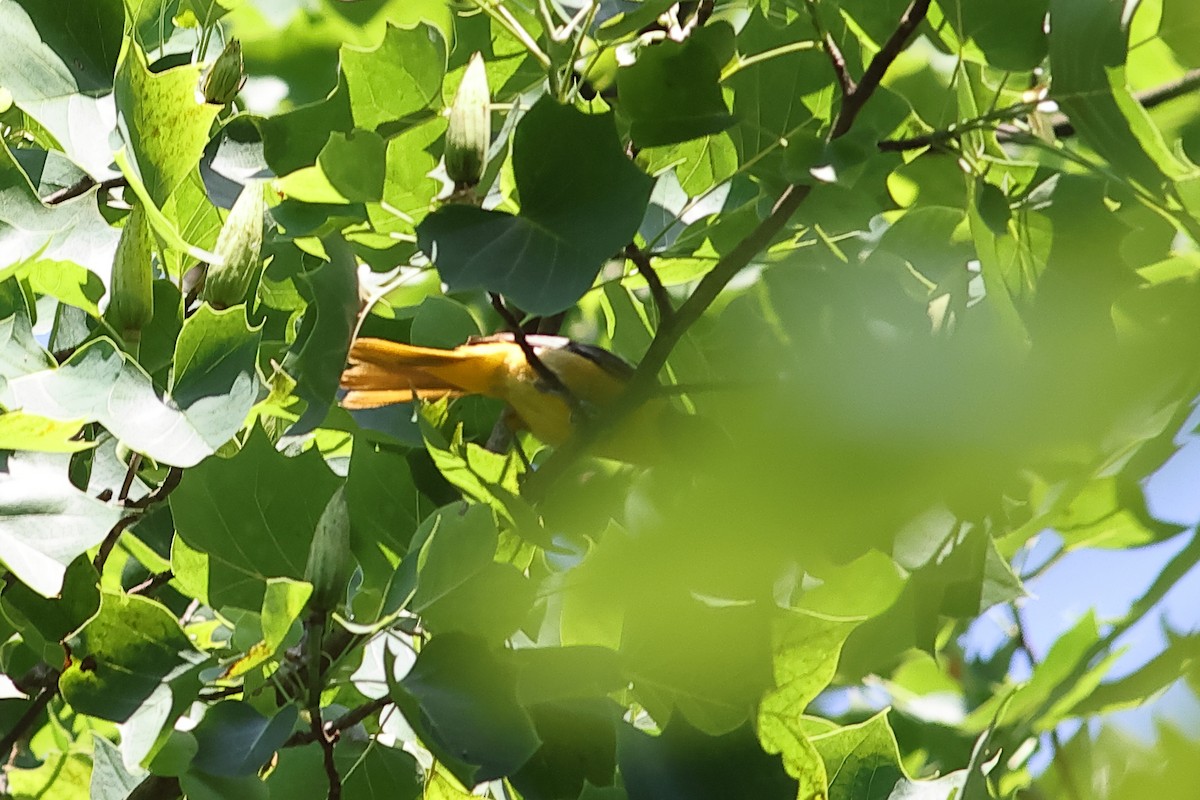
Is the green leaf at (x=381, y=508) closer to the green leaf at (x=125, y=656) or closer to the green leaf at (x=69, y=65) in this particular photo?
the green leaf at (x=125, y=656)

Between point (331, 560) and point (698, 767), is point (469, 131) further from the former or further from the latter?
point (698, 767)

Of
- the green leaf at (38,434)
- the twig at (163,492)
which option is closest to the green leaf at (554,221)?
the green leaf at (38,434)

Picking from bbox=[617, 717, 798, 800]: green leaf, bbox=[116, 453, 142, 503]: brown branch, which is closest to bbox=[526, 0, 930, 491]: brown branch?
bbox=[617, 717, 798, 800]: green leaf

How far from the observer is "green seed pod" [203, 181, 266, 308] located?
36.6 inches

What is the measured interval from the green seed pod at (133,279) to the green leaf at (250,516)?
0.12 m

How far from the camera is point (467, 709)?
0.80 meters

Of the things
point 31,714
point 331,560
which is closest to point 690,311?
point 331,560

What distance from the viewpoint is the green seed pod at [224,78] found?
1135 millimetres

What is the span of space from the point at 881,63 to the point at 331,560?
502 mm

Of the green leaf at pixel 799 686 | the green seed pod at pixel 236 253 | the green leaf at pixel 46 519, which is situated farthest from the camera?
the green seed pod at pixel 236 253

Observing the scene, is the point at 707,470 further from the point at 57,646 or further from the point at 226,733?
the point at 57,646

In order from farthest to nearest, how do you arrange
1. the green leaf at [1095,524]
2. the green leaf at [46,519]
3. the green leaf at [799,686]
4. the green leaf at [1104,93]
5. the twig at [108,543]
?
the twig at [108,543] < the green leaf at [46,519] < the green leaf at [799,686] < the green leaf at [1104,93] < the green leaf at [1095,524]

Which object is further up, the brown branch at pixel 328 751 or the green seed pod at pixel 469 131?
the green seed pod at pixel 469 131

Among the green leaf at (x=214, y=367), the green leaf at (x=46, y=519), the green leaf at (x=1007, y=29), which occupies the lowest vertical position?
the green leaf at (x=46, y=519)
